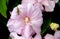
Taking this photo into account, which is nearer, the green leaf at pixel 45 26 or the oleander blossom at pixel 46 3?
the oleander blossom at pixel 46 3

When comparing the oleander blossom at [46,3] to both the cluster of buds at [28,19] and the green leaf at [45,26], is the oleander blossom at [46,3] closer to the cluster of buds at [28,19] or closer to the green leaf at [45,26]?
the cluster of buds at [28,19]

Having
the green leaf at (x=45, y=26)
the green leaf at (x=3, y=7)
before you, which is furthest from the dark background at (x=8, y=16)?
the green leaf at (x=3, y=7)

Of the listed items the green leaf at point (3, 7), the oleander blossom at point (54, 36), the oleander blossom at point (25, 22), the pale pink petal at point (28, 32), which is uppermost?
the green leaf at point (3, 7)

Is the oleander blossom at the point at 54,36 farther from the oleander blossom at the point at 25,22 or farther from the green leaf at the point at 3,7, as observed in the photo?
the green leaf at the point at 3,7

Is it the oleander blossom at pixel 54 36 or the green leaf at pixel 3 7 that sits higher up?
the green leaf at pixel 3 7

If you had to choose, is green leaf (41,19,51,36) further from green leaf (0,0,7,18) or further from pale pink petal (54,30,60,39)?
green leaf (0,0,7,18)

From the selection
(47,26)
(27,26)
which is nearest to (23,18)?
(27,26)

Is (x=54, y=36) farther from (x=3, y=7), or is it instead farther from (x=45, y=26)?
(x=3, y=7)

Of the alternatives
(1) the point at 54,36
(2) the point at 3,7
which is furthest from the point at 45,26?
(2) the point at 3,7
